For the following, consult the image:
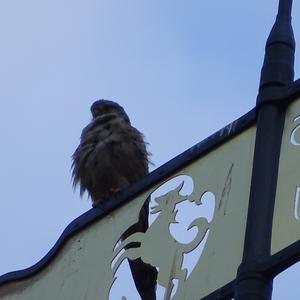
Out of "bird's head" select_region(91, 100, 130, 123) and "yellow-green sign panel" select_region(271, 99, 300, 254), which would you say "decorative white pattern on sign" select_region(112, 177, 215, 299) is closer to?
"yellow-green sign panel" select_region(271, 99, 300, 254)

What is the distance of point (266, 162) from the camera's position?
10.2ft

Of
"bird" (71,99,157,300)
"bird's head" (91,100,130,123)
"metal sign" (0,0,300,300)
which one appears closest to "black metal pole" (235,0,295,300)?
"metal sign" (0,0,300,300)

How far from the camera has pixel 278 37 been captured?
356 centimetres

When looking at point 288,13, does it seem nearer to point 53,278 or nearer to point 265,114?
point 265,114

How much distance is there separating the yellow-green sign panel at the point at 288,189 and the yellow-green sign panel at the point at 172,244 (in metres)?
0.13

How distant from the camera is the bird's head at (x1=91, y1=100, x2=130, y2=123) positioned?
→ 8.45 m

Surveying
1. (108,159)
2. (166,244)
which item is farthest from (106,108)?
(166,244)

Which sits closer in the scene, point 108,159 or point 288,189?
point 288,189

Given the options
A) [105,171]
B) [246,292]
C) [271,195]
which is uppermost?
[105,171]

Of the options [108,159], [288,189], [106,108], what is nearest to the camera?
[288,189]

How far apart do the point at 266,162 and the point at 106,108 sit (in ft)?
18.4

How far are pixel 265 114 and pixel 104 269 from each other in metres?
0.82

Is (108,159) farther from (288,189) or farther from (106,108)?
(288,189)

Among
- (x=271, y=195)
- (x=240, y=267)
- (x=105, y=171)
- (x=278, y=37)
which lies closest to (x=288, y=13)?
(x=278, y=37)
